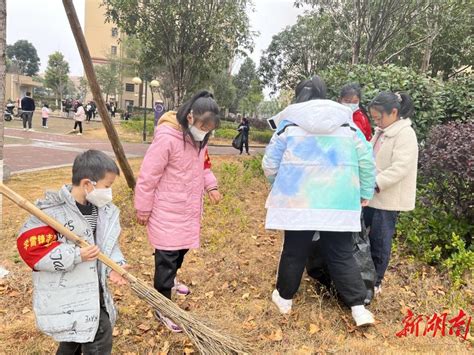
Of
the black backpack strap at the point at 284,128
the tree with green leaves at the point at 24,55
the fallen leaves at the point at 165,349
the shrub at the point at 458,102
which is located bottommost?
the fallen leaves at the point at 165,349

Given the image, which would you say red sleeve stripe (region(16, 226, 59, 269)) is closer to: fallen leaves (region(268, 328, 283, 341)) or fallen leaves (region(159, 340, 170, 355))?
fallen leaves (region(159, 340, 170, 355))

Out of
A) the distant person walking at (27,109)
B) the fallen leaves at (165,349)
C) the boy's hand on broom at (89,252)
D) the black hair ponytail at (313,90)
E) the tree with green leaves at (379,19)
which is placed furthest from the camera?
the distant person walking at (27,109)

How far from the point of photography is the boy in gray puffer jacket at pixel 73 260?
169 centimetres

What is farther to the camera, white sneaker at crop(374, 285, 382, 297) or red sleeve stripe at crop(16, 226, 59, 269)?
white sneaker at crop(374, 285, 382, 297)

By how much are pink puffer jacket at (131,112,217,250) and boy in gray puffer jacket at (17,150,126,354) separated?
25.9 inches

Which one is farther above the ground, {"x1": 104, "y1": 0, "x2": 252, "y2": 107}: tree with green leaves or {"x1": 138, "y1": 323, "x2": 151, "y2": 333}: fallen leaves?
{"x1": 104, "y1": 0, "x2": 252, "y2": 107}: tree with green leaves

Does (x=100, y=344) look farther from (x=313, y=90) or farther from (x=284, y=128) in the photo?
(x=313, y=90)

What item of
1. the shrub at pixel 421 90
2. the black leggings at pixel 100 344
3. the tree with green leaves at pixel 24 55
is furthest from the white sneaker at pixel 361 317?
the tree with green leaves at pixel 24 55

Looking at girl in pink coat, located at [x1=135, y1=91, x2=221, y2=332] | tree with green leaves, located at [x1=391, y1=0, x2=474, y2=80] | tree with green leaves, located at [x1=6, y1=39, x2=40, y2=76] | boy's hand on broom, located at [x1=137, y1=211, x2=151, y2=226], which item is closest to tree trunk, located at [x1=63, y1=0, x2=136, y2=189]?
girl in pink coat, located at [x1=135, y1=91, x2=221, y2=332]

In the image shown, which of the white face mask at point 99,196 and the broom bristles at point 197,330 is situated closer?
the white face mask at point 99,196

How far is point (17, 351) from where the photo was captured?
2.34m

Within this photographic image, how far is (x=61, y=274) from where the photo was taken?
5.76ft

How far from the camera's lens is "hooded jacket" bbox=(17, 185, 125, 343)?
1.68 m

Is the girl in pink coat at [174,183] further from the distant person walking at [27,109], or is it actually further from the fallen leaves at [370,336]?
the distant person walking at [27,109]
